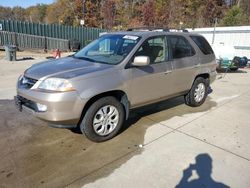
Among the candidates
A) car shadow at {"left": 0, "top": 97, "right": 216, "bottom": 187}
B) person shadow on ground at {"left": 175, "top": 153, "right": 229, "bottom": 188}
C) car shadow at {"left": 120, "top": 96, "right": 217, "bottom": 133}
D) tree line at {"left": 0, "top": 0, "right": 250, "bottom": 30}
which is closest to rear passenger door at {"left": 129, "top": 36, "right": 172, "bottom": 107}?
car shadow at {"left": 120, "top": 96, "right": 217, "bottom": 133}

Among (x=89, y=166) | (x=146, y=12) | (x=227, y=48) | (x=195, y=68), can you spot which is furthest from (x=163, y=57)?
(x=146, y=12)

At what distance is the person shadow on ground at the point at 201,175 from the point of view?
2857mm

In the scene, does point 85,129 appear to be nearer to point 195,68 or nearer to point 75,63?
point 75,63

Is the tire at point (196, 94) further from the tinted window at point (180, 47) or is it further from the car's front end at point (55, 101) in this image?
the car's front end at point (55, 101)

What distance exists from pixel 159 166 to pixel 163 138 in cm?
87

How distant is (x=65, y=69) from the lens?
3.64 meters

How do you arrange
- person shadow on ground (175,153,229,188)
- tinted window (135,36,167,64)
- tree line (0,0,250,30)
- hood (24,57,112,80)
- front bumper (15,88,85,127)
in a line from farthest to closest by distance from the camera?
tree line (0,0,250,30) → tinted window (135,36,167,64) → hood (24,57,112,80) → front bumper (15,88,85,127) → person shadow on ground (175,153,229,188)

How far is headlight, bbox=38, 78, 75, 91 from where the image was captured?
129 inches

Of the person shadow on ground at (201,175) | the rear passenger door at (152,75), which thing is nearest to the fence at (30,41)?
the rear passenger door at (152,75)

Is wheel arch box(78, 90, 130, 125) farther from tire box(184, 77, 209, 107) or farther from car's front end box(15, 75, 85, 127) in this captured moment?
tire box(184, 77, 209, 107)

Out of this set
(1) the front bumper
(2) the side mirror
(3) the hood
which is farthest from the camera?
(2) the side mirror

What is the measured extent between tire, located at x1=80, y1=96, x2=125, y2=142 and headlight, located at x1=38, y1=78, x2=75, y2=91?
1.63 feet

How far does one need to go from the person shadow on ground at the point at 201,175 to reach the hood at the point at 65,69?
1900mm

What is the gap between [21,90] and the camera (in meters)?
3.66
